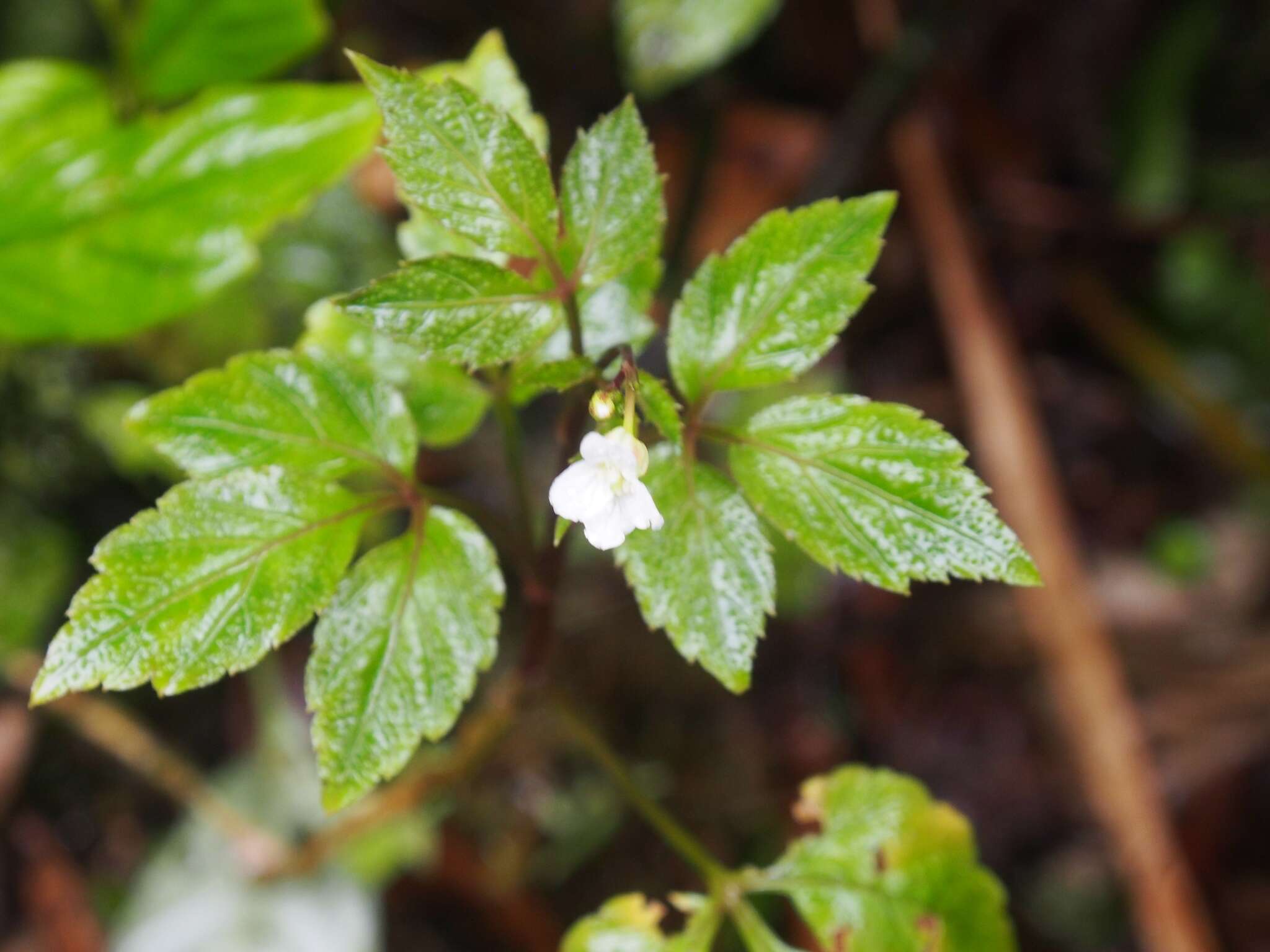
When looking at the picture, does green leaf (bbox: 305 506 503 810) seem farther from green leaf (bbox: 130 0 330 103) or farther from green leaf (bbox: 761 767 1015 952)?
green leaf (bbox: 130 0 330 103)

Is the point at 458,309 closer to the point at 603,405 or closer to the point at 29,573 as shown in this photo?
the point at 603,405

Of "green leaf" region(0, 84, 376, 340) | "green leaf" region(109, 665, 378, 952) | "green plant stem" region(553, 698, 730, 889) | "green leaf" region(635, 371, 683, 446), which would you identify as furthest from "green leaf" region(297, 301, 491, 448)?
"green leaf" region(109, 665, 378, 952)

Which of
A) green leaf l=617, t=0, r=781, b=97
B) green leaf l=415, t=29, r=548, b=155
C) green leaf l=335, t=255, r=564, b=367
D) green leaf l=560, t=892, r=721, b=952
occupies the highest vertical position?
green leaf l=415, t=29, r=548, b=155

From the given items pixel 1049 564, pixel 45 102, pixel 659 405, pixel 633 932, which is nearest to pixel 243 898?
pixel 633 932

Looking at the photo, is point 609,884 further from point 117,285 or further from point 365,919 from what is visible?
point 117,285


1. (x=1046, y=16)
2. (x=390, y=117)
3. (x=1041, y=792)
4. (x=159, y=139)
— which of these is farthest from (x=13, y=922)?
(x=1046, y=16)

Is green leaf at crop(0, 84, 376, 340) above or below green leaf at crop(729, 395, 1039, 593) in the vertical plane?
above

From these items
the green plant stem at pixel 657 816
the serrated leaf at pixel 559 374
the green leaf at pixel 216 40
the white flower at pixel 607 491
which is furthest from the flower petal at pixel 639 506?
the green leaf at pixel 216 40

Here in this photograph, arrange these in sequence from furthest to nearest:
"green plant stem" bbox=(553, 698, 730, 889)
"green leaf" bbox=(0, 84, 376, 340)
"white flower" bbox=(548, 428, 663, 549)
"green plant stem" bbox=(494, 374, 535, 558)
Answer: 1. "green leaf" bbox=(0, 84, 376, 340)
2. "green plant stem" bbox=(553, 698, 730, 889)
3. "green plant stem" bbox=(494, 374, 535, 558)
4. "white flower" bbox=(548, 428, 663, 549)
